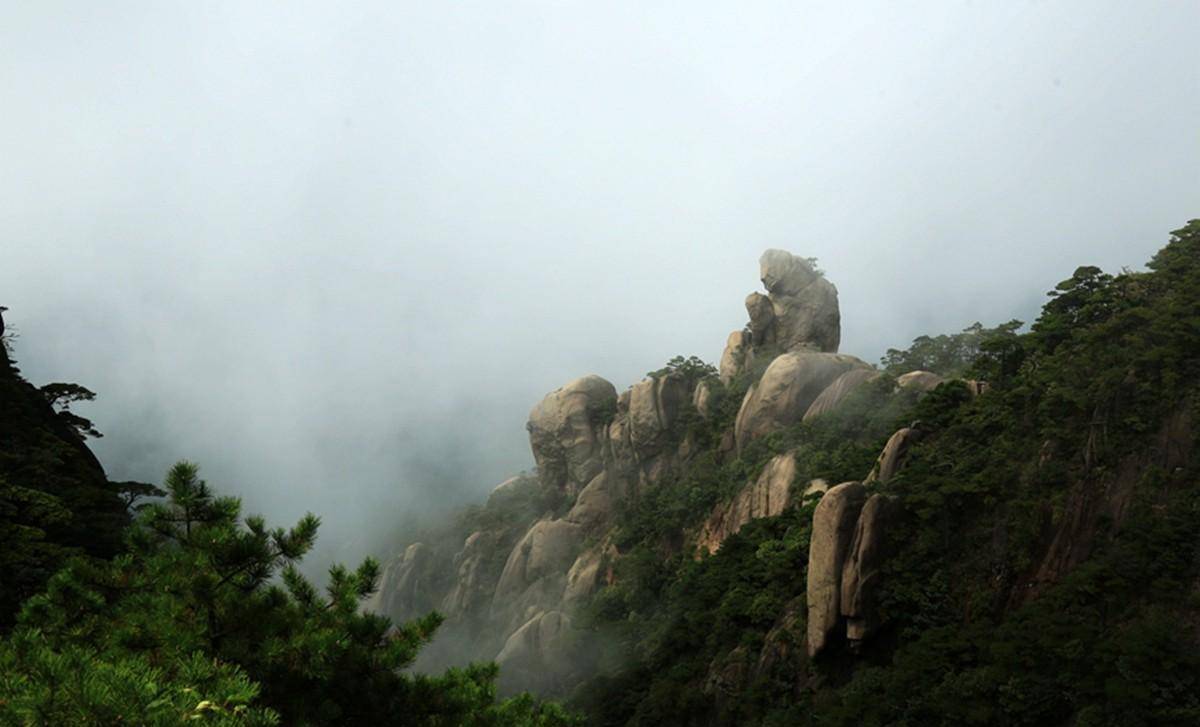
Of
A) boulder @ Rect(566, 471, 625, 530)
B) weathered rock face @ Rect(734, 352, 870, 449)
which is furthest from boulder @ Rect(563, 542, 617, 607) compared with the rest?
weathered rock face @ Rect(734, 352, 870, 449)

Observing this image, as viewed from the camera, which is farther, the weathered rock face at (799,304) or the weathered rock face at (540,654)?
the weathered rock face at (799,304)

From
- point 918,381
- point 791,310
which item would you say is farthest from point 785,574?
point 791,310

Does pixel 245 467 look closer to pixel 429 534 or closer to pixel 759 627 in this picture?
pixel 429 534

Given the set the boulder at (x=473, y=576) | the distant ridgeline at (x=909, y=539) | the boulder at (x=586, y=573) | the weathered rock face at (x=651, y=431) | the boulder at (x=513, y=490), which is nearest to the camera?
the distant ridgeline at (x=909, y=539)

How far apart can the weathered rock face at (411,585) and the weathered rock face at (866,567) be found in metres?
37.5

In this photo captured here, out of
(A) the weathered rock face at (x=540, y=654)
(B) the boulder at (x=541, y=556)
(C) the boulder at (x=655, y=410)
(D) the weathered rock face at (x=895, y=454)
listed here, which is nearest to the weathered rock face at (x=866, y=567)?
(D) the weathered rock face at (x=895, y=454)

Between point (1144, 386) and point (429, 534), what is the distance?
2116 inches

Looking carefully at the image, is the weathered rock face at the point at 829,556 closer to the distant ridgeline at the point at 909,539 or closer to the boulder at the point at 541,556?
the distant ridgeline at the point at 909,539

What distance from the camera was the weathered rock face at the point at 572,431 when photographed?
4591 centimetres

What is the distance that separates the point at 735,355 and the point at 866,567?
23937 mm

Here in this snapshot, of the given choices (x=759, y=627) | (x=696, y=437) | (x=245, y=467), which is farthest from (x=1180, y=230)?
(x=245, y=467)

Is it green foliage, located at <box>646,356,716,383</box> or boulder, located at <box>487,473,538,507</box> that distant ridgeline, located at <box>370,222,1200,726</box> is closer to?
green foliage, located at <box>646,356,716,383</box>

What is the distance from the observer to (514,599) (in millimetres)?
43156

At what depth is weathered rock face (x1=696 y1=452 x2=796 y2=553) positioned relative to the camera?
1201 inches
